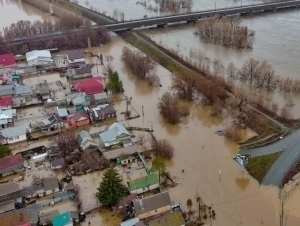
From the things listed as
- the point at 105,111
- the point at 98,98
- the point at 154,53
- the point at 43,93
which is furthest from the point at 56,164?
the point at 154,53

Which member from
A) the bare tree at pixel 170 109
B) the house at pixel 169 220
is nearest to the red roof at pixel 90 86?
the bare tree at pixel 170 109

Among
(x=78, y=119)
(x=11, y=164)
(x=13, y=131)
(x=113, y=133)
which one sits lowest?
(x=11, y=164)

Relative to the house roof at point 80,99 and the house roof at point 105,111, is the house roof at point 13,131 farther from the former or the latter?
the house roof at point 105,111

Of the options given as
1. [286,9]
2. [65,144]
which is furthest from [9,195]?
[286,9]

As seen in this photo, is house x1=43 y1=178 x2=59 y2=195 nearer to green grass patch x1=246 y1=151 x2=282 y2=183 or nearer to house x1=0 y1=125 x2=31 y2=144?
house x1=0 y1=125 x2=31 y2=144

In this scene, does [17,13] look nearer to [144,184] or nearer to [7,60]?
[7,60]
